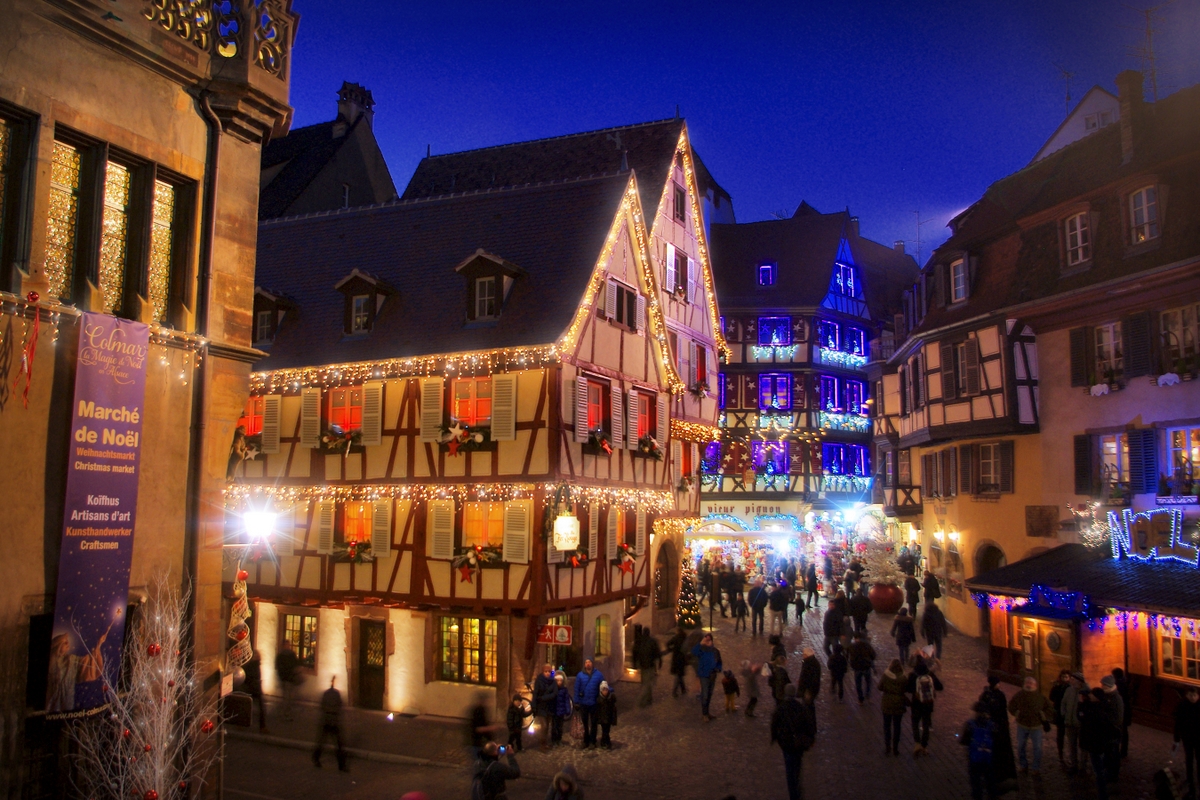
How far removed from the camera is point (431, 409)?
20016 mm

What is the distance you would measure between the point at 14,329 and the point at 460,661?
12.7 metres

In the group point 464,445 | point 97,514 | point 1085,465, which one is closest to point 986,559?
point 1085,465

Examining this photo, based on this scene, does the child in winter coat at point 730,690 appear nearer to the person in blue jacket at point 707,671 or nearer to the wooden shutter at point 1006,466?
the person in blue jacket at point 707,671

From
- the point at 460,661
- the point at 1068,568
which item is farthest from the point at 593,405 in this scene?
the point at 1068,568

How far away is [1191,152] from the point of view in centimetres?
2023

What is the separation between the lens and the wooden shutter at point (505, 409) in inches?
755

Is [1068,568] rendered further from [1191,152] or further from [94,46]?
[94,46]

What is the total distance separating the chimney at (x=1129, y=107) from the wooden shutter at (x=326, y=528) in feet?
64.6

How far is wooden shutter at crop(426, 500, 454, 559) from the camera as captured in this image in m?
19.5

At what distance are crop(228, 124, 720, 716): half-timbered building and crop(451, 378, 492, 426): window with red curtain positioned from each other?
0.05 metres

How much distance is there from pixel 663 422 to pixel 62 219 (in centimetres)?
1606

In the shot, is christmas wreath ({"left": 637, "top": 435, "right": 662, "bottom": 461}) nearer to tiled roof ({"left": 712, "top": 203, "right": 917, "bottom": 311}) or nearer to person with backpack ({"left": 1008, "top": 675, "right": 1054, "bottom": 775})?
person with backpack ({"left": 1008, "top": 675, "right": 1054, "bottom": 775})

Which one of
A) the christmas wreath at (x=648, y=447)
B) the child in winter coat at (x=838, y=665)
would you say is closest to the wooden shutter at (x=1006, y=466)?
the child in winter coat at (x=838, y=665)

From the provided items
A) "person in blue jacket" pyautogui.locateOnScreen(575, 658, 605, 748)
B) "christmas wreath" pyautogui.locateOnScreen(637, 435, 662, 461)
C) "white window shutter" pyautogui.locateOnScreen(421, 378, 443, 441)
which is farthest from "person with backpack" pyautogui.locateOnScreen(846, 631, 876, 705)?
"white window shutter" pyautogui.locateOnScreen(421, 378, 443, 441)
